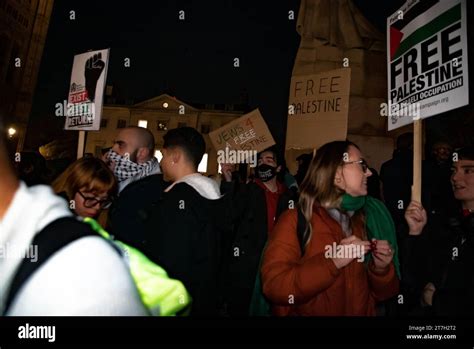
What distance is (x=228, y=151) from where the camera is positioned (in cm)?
591

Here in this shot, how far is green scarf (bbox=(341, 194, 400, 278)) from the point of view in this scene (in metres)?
2.57

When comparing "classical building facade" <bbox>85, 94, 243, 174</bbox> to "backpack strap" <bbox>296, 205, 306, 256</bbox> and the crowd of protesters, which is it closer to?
the crowd of protesters

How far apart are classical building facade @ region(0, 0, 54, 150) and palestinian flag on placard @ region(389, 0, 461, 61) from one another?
17.0 metres

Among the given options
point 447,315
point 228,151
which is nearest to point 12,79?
point 228,151

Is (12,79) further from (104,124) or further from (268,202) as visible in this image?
(104,124)

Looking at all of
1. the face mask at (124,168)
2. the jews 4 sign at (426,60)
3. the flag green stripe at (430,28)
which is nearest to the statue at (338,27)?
the jews 4 sign at (426,60)

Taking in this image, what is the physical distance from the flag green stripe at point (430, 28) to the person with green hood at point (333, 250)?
3.78 ft

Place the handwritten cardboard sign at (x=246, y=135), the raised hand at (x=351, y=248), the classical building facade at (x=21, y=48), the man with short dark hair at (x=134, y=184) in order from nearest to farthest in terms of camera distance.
→ the raised hand at (x=351, y=248) < the man with short dark hair at (x=134, y=184) < the handwritten cardboard sign at (x=246, y=135) < the classical building facade at (x=21, y=48)

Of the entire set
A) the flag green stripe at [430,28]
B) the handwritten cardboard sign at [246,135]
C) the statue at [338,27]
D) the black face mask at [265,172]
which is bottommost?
the black face mask at [265,172]

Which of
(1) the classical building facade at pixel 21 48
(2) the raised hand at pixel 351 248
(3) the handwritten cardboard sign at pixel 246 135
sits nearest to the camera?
(2) the raised hand at pixel 351 248

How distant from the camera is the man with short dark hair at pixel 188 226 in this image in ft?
8.82

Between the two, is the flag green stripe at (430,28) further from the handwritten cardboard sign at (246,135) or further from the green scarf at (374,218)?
the handwritten cardboard sign at (246,135)

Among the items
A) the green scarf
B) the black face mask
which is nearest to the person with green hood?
the green scarf

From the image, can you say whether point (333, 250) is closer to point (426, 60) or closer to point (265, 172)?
point (426, 60)
